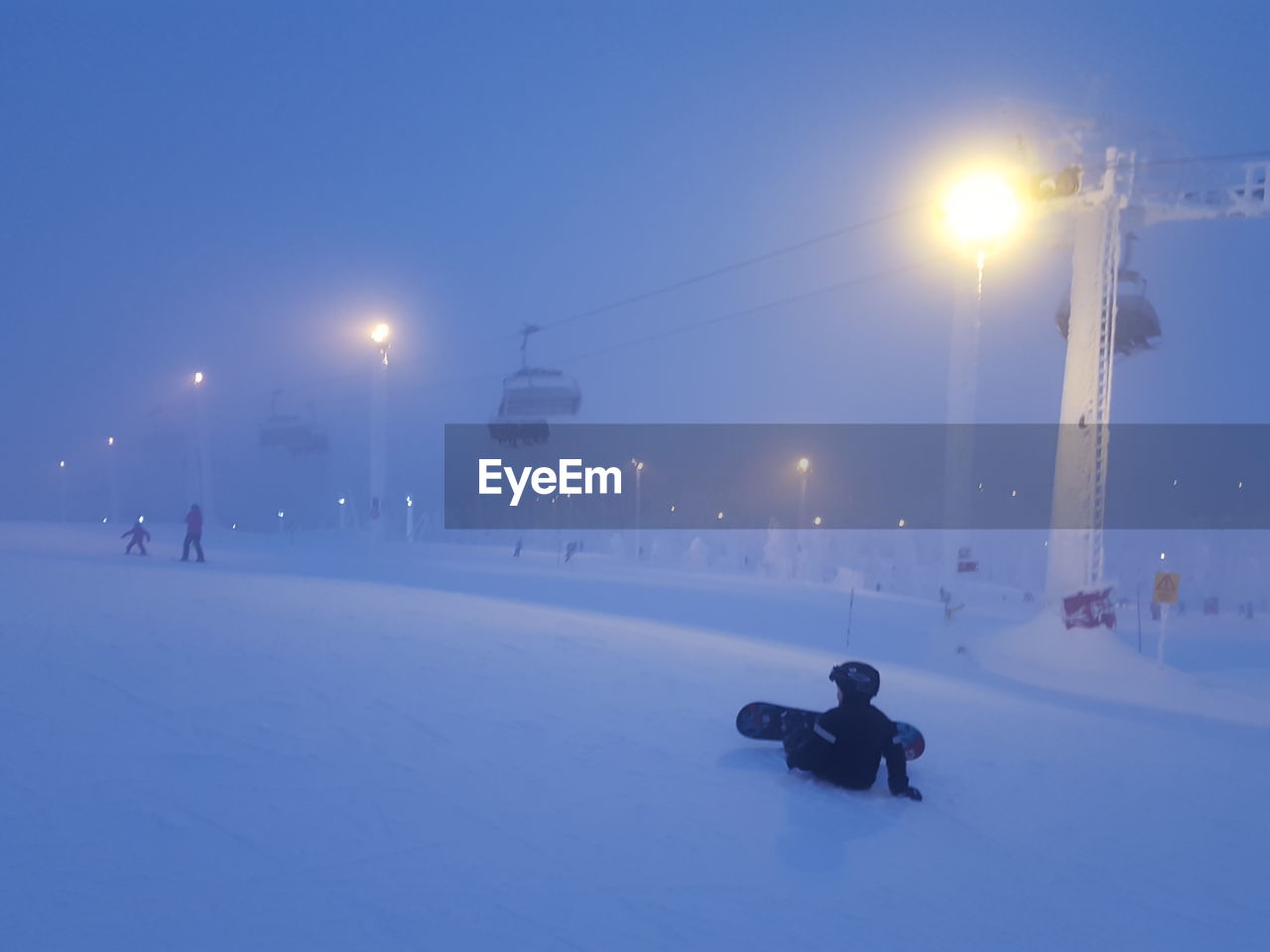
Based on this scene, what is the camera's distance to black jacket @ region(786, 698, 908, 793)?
6125mm

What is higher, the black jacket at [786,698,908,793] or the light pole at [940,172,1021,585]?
the light pole at [940,172,1021,585]

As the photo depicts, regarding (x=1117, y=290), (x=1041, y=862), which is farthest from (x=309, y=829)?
(x=1117, y=290)

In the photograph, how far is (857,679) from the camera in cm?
589

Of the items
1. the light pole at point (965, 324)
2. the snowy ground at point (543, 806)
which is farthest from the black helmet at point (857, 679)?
the light pole at point (965, 324)

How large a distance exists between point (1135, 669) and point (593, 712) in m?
10.6

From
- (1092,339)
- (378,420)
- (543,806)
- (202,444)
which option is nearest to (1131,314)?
(1092,339)

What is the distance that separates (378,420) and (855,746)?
27.3 m

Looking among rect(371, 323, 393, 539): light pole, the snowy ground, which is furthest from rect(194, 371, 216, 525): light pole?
the snowy ground

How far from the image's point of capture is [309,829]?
15.8 feet

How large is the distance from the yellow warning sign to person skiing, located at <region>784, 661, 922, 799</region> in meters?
10.6

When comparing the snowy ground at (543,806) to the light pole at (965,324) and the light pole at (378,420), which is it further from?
the light pole at (378,420)

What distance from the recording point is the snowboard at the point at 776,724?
7.04 meters

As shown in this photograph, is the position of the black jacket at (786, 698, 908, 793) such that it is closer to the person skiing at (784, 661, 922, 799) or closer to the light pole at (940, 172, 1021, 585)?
the person skiing at (784, 661, 922, 799)

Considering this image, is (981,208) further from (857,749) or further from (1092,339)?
(857,749)
